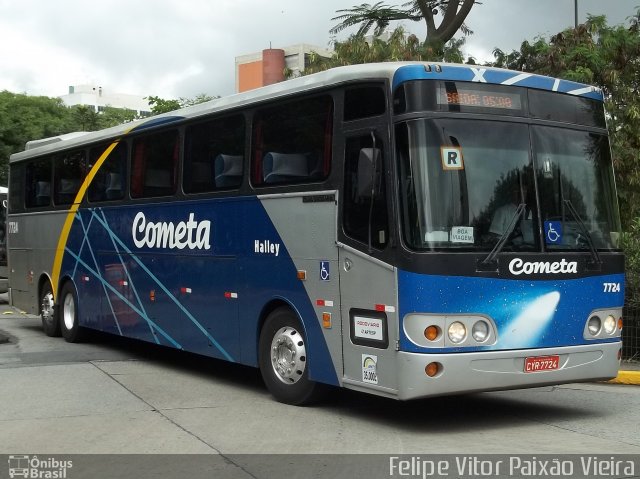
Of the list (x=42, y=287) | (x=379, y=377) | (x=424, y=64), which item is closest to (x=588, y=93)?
(x=424, y=64)

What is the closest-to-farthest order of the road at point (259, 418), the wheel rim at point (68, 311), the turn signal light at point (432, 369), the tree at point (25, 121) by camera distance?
the road at point (259, 418), the turn signal light at point (432, 369), the wheel rim at point (68, 311), the tree at point (25, 121)

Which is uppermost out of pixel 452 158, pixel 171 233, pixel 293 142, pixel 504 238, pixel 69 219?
pixel 293 142

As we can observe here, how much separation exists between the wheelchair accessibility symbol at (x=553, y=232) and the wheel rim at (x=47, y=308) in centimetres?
1028

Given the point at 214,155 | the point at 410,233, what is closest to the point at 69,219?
the point at 214,155

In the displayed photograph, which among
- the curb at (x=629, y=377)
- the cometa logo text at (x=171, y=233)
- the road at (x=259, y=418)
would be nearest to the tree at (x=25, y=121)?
the cometa logo text at (x=171, y=233)

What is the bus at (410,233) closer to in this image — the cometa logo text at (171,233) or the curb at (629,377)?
the cometa logo text at (171,233)

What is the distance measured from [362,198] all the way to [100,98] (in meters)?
134

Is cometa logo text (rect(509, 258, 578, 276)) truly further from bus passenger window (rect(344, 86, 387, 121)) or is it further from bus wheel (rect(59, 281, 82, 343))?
bus wheel (rect(59, 281, 82, 343))

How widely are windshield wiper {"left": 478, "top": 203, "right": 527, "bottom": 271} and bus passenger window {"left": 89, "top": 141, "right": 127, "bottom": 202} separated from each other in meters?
6.92

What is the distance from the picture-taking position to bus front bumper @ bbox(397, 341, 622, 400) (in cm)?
803

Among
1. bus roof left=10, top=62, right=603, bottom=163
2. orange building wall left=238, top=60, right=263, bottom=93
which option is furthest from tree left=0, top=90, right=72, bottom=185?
bus roof left=10, top=62, right=603, bottom=163

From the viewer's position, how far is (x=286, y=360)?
9.80 meters

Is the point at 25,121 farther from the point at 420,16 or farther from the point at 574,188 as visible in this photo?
the point at 574,188

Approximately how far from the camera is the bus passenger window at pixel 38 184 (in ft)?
53.8
